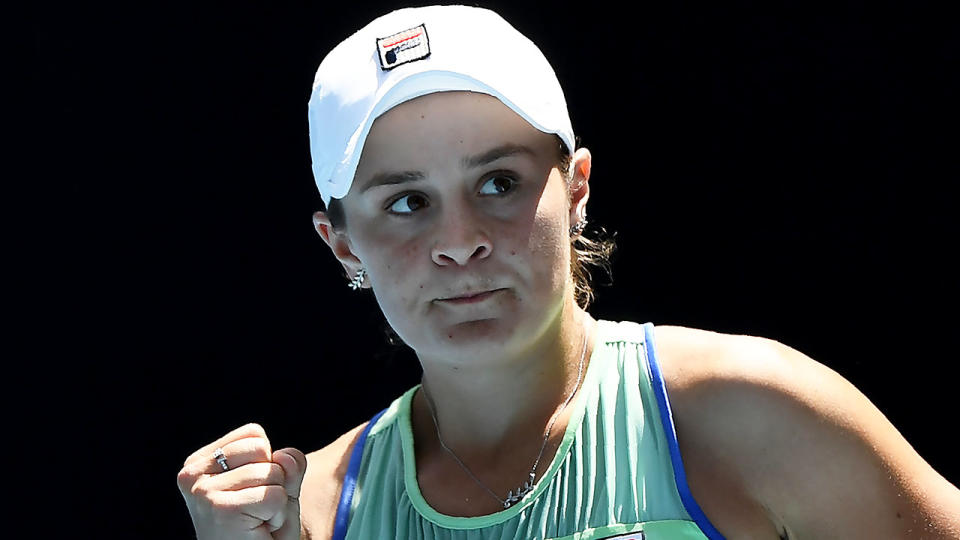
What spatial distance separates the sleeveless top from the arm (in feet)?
0.26

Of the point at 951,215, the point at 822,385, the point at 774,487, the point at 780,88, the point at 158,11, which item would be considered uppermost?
the point at 158,11

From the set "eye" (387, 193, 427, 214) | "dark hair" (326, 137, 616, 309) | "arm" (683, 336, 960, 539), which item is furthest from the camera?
"dark hair" (326, 137, 616, 309)

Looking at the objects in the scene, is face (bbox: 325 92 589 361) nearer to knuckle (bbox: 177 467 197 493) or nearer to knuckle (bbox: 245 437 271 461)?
knuckle (bbox: 245 437 271 461)

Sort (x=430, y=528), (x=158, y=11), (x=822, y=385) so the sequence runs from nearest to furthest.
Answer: (x=822, y=385)
(x=430, y=528)
(x=158, y=11)

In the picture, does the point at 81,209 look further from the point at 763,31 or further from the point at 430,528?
the point at 763,31

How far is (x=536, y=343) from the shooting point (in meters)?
1.99

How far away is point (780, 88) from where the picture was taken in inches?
95.6

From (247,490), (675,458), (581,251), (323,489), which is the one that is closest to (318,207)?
(581,251)

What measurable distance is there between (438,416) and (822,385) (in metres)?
0.64

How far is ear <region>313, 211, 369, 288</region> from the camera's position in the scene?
206cm

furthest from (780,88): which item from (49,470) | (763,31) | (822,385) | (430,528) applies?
(49,470)

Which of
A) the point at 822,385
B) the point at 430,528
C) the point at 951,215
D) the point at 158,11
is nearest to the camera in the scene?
the point at 822,385

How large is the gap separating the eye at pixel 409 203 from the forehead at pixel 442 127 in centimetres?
6

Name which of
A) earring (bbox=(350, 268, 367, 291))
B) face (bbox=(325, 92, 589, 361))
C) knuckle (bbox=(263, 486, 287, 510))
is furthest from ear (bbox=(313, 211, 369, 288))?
knuckle (bbox=(263, 486, 287, 510))
